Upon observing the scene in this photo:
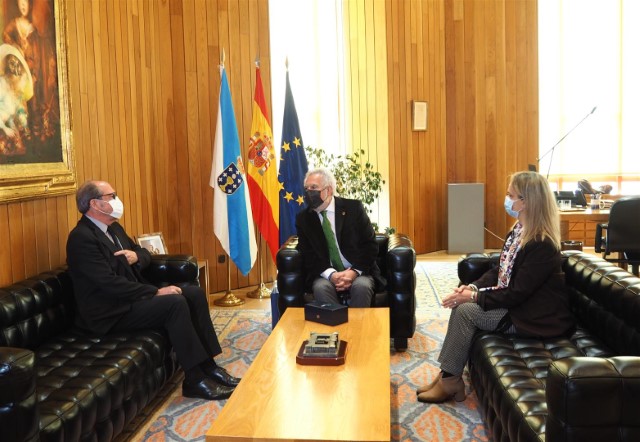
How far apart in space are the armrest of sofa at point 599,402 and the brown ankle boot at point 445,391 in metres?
1.49

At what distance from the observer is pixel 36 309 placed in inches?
123

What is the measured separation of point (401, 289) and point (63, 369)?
2110 millimetres

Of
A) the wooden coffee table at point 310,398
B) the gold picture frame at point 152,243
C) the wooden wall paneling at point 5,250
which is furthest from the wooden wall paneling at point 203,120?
the wooden coffee table at point 310,398

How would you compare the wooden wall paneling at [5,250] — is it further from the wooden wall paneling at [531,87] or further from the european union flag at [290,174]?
the wooden wall paneling at [531,87]

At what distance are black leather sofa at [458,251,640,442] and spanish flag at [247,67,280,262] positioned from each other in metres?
2.36

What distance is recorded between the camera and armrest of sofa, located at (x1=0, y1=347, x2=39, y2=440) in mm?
2016

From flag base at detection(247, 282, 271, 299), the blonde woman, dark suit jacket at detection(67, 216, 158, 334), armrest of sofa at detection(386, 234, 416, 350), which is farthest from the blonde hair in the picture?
flag base at detection(247, 282, 271, 299)

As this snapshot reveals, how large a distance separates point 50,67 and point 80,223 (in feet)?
3.42

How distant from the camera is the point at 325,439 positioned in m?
1.99

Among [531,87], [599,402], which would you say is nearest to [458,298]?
[599,402]

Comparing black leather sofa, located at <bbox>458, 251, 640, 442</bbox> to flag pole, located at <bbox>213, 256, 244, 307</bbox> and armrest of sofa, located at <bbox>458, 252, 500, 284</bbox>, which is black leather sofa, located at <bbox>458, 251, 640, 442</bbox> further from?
flag pole, located at <bbox>213, 256, 244, 307</bbox>

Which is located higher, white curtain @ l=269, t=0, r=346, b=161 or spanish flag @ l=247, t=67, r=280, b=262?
white curtain @ l=269, t=0, r=346, b=161

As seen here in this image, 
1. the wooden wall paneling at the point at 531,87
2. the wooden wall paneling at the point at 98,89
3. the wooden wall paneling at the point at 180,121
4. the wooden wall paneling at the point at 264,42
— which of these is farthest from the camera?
the wooden wall paneling at the point at 531,87

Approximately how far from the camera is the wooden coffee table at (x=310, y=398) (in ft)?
6.72
